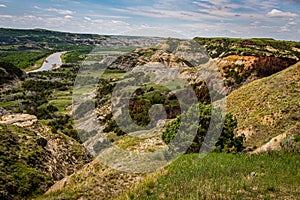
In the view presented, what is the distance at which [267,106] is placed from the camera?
81.9 ft

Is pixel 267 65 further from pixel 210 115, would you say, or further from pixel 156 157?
pixel 156 157

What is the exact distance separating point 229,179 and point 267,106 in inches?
648

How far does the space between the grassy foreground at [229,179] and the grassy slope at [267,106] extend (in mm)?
5965

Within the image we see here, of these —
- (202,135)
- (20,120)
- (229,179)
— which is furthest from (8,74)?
(229,179)

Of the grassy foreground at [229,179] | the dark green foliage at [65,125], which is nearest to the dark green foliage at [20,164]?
the grassy foreground at [229,179]

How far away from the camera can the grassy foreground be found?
9258 mm

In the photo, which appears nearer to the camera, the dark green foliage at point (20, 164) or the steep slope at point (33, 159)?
the dark green foliage at point (20, 164)

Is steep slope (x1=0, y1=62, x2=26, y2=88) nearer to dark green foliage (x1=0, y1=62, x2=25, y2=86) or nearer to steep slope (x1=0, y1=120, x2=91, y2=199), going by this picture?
dark green foliage (x1=0, y1=62, x2=25, y2=86)

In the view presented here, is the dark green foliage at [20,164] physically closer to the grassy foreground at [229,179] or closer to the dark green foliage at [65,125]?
the grassy foreground at [229,179]

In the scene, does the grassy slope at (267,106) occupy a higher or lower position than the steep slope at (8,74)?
higher

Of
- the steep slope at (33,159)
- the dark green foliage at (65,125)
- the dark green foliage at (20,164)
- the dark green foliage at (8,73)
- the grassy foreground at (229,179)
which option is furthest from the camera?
the dark green foliage at (8,73)

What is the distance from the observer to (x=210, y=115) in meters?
17.6

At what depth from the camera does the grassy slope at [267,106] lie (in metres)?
20.4

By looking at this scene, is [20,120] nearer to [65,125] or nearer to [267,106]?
[65,125]
